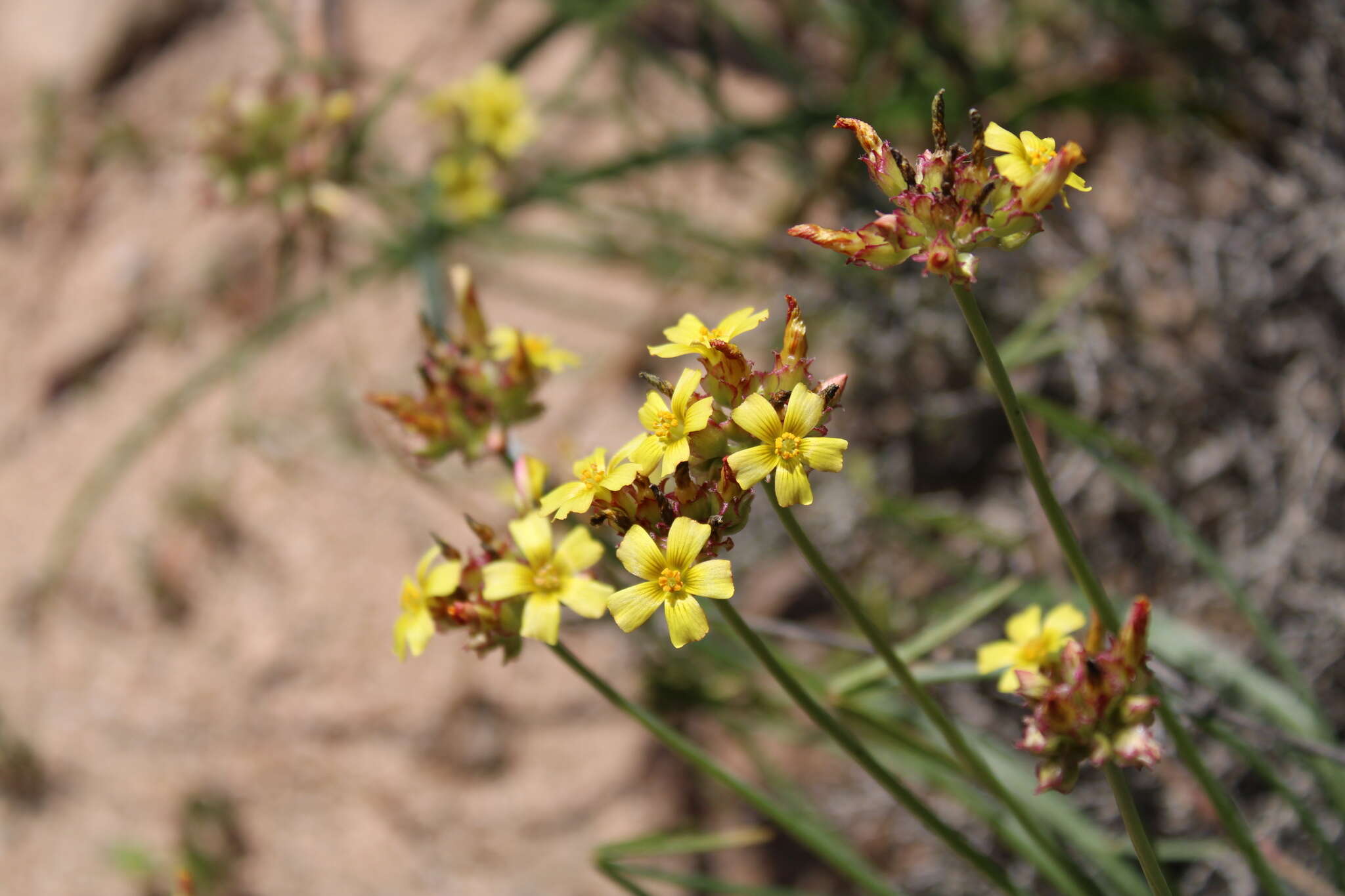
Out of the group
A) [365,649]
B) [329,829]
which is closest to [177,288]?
[365,649]

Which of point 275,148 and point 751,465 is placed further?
point 275,148

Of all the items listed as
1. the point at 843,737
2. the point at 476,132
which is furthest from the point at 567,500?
the point at 476,132

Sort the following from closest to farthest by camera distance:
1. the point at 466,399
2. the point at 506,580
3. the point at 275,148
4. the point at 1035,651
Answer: the point at 506,580 → the point at 1035,651 → the point at 466,399 → the point at 275,148

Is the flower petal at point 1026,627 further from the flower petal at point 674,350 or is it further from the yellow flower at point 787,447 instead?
the flower petal at point 674,350

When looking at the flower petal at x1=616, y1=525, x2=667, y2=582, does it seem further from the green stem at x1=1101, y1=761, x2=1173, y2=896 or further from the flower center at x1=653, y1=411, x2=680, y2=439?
the green stem at x1=1101, y1=761, x2=1173, y2=896

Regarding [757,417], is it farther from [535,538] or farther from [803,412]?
[535,538]
